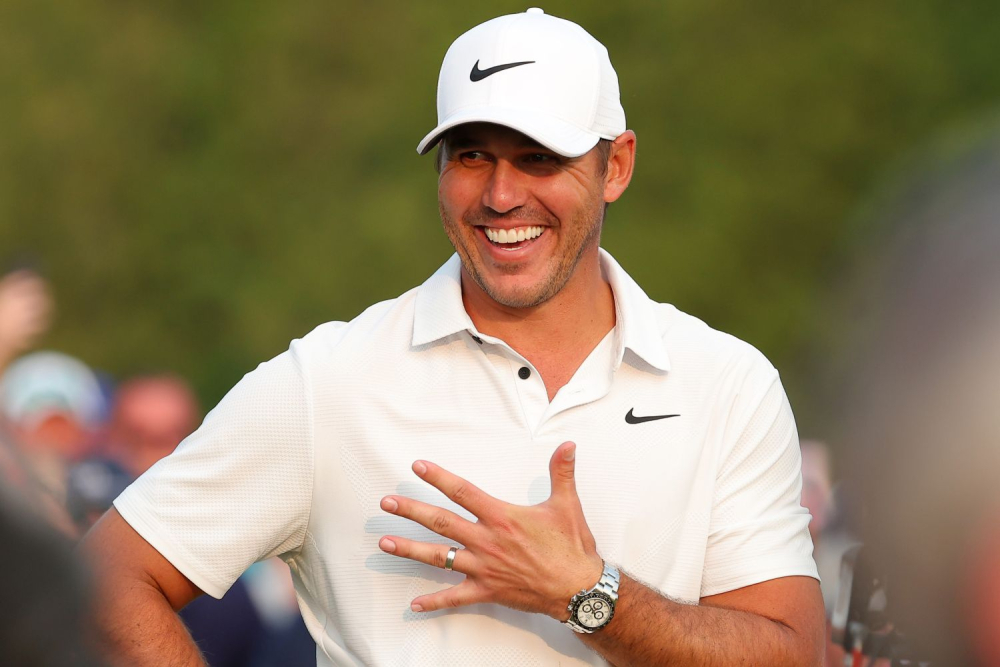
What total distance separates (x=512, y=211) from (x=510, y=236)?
0.06 m

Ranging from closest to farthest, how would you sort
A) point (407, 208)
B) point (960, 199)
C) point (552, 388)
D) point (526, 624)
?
1. point (960, 199)
2. point (526, 624)
3. point (552, 388)
4. point (407, 208)

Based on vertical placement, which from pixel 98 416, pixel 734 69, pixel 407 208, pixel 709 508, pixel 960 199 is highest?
pixel 734 69

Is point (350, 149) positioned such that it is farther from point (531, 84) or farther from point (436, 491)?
point (436, 491)

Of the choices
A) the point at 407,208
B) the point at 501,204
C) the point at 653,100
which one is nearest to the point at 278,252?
the point at 407,208

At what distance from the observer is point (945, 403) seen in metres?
1.25

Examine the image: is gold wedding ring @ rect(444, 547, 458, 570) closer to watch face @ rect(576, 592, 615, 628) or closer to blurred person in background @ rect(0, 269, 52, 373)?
watch face @ rect(576, 592, 615, 628)

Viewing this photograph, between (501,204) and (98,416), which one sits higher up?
(501,204)

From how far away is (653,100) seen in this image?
1250cm

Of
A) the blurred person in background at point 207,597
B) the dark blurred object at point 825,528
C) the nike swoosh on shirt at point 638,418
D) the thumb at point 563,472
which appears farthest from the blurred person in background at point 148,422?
the thumb at point 563,472

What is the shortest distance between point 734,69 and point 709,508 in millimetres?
10154

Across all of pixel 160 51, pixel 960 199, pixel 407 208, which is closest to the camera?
pixel 960 199

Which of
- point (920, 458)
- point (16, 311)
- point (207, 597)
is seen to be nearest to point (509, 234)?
point (920, 458)

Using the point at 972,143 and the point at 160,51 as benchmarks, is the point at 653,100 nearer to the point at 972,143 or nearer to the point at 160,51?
the point at 160,51

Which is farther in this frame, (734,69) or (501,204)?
(734,69)
